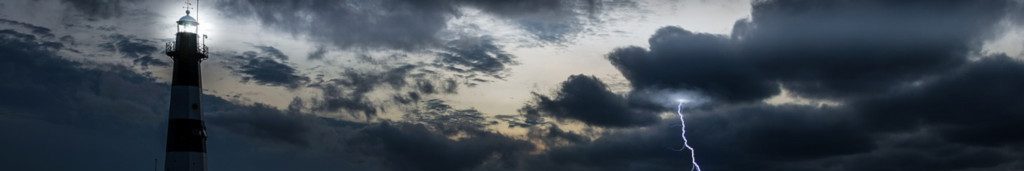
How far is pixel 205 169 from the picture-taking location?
245ft

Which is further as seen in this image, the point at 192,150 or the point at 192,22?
the point at 192,22

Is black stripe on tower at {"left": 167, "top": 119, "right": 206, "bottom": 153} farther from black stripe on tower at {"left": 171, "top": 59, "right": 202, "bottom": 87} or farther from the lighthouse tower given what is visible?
black stripe on tower at {"left": 171, "top": 59, "right": 202, "bottom": 87}

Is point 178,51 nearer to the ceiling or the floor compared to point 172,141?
nearer to the ceiling

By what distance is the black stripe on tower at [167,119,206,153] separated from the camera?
240ft

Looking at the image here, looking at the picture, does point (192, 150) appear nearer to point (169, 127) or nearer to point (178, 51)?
point (169, 127)

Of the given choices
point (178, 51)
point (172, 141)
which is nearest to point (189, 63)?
point (178, 51)

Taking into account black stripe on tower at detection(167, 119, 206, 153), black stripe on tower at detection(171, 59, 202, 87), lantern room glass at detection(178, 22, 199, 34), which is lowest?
black stripe on tower at detection(167, 119, 206, 153)

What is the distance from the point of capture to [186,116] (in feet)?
241

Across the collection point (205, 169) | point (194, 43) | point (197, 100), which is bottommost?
point (205, 169)

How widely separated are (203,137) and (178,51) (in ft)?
22.8

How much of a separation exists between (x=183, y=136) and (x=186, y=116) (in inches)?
58.9

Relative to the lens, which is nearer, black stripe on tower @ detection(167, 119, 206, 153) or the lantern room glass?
black stripe on tower @ detection(167, 119, 206, 153)

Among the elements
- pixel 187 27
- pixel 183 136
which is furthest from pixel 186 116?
pixel 187 27

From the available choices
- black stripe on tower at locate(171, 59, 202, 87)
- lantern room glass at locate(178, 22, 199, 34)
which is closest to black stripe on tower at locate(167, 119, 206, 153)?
black stripe on tower at locate(171, 59, 202, 87)
